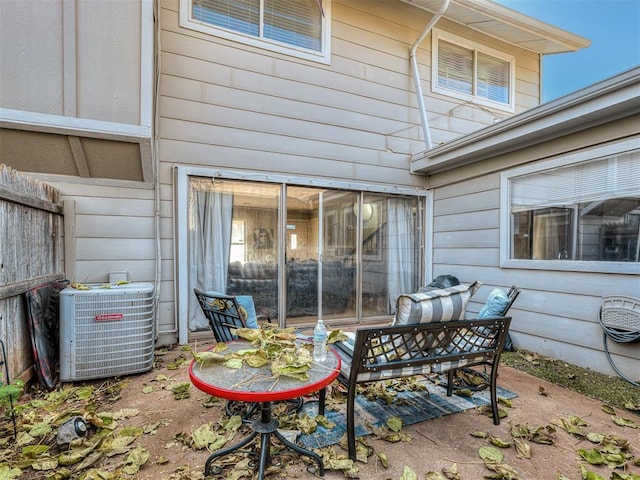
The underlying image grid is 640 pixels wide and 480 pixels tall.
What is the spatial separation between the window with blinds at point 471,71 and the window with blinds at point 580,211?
242 cm

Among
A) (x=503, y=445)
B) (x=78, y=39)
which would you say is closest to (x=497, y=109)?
(x=503, y=445)

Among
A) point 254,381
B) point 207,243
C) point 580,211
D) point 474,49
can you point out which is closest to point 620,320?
point 580,211

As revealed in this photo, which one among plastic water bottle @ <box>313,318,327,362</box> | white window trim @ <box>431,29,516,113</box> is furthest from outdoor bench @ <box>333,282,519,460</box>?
white window trim @ <box>431,29,516,113</box>

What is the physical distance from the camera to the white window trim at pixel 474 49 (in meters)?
5.27

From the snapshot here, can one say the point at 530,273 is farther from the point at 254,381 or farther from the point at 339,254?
the point at 254,381

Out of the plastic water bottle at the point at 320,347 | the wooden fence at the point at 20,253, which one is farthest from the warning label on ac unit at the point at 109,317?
the plastic water bottle at the point at 320,347

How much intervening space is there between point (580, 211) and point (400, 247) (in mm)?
2353

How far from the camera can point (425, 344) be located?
2.03m

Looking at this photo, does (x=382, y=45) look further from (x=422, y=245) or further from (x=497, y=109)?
(x=422, y=245)

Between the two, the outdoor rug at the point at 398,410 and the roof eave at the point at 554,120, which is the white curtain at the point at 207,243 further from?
the roof eave at the point at 554,120

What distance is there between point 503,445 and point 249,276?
10.4 feet

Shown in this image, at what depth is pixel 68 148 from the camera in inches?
114

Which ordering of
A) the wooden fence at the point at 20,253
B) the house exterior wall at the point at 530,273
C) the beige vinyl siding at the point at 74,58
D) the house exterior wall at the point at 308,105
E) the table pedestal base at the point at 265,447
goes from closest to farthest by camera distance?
the table pedestal base at the point at 265,447 → the wooden fence at the point at 20,253 → the beige vinyl siding at the point at 74,58 → the house exterior wall at the point at 530,273 → the house exterior wall at the point at 308,105

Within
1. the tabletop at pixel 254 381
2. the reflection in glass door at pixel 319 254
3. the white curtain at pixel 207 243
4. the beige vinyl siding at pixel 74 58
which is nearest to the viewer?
the tabletop at pixel 254 381
